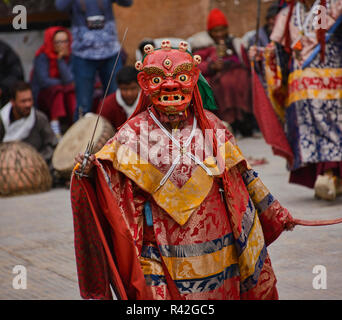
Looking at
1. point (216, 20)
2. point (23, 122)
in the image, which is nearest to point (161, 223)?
point (23, 122)

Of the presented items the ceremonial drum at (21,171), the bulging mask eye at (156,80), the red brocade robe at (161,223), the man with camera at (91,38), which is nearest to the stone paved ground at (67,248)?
the ceremonial drum at (21,171)

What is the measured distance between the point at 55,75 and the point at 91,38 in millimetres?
2564

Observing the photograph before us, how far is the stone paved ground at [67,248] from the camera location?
16.6 ft

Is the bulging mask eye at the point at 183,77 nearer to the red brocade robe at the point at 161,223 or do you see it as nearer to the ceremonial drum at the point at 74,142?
the red brocade robe at the point at 161,223

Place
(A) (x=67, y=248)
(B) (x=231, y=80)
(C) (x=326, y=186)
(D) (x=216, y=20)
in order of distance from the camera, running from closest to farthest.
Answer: (A) (x=67, y=248) → (C) (x=326, y=186) → (D) (x=216, y=20) → (B) (x=231, y=80)

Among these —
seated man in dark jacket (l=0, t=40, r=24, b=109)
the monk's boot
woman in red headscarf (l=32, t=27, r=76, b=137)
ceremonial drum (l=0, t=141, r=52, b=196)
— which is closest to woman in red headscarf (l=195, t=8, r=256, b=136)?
woman in red headscarf (l=32, t=27, r=76, b=137)

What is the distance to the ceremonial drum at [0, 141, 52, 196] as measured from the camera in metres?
9.08

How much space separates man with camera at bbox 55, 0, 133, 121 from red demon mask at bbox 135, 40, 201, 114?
19.0ft

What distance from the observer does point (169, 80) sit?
157 inches

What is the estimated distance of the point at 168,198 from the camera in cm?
396

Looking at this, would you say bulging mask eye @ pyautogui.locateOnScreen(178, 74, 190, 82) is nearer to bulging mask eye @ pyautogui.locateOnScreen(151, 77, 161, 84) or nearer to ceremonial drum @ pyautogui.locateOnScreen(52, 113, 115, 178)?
bulging mask eye @ pyautogui.locateOnScreen(151, 77, 161, 84)

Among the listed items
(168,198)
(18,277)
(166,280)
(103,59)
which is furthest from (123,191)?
(103,59)

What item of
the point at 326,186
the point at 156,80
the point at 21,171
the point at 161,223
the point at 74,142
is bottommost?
the point at 21,171

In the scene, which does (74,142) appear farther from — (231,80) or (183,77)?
(183,77)
